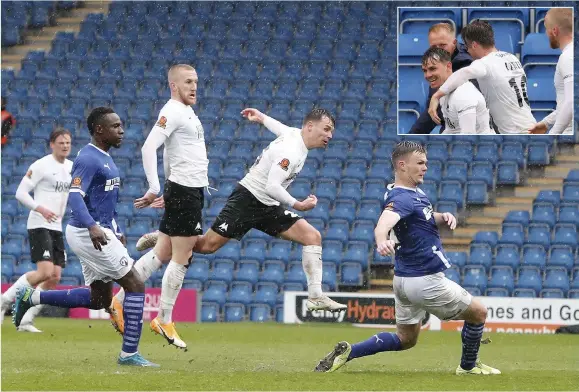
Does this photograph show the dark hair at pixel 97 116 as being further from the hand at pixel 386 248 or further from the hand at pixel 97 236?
the hand at pixel 386 248

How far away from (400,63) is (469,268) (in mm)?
6622

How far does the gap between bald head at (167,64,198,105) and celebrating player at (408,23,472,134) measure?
12.8 ft

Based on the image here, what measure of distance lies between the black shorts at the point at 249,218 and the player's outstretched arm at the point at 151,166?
0.99 metres

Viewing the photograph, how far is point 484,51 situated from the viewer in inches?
485

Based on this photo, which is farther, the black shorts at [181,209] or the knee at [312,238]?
the knee at [312,238]

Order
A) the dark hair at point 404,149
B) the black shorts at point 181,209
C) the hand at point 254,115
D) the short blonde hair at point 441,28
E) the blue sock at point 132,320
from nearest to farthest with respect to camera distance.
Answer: the dark hair at point 404,149 → the blue sock at point 132,320 → the black shorts at point 181,209 → the hand at point 254,115 → the short blonde hair at point 441,28

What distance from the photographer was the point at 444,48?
42.9ft

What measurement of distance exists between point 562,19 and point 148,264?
5564mm

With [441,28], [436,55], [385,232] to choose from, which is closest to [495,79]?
[436,55]

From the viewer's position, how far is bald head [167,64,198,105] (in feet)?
33.2

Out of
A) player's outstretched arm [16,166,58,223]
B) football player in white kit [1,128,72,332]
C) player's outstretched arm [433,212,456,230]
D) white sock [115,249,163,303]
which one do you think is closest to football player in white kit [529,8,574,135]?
player's outstretched arm [433,212,456,230]

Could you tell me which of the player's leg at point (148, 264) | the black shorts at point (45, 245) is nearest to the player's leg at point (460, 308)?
Result: the player's leg at point (148, 264)

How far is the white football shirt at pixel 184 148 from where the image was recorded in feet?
33.3

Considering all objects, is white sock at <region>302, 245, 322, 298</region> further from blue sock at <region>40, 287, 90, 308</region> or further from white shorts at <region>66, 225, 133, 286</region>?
blue sock at <region>40, 287, 90, 308</region>
